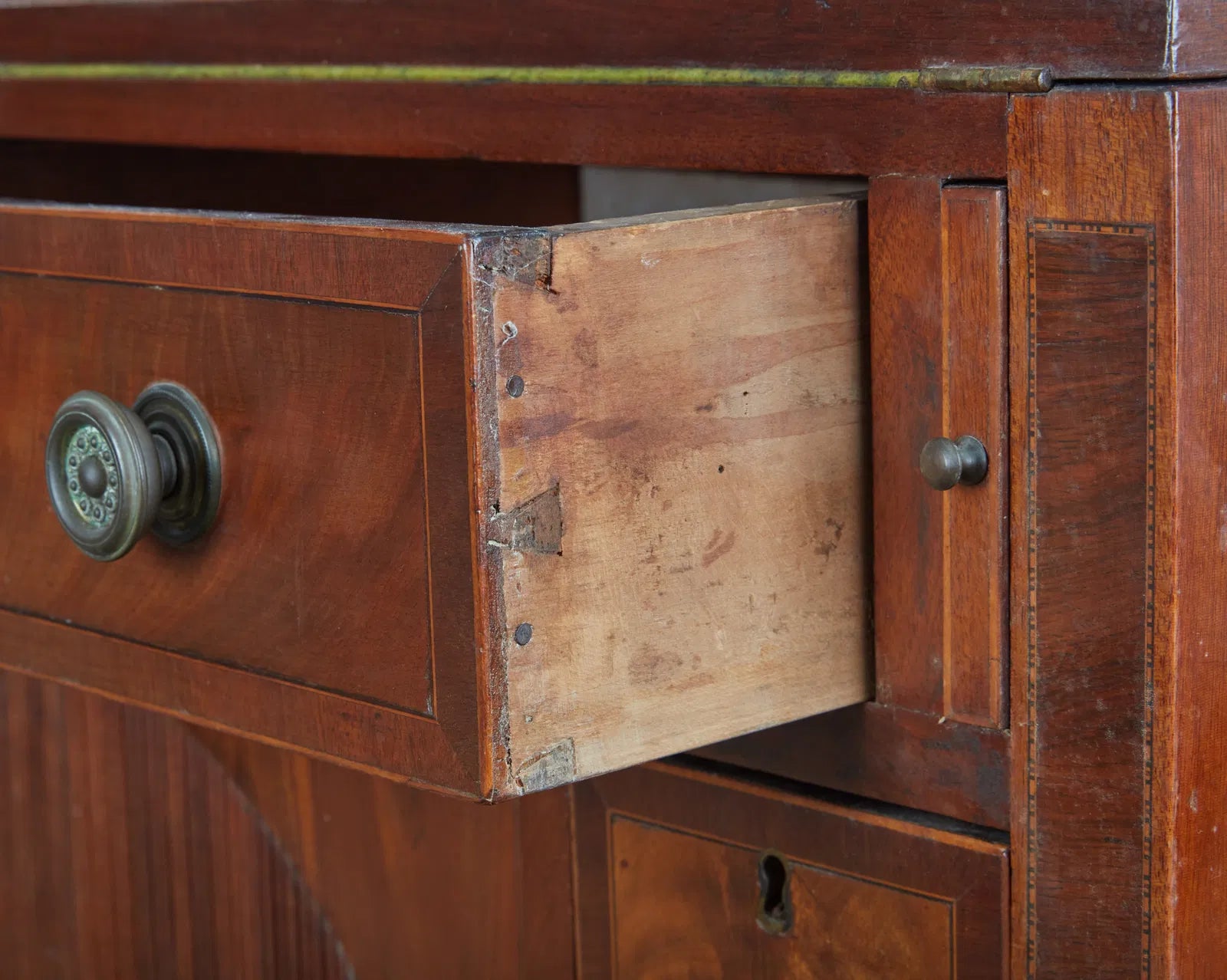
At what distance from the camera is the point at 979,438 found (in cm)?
75

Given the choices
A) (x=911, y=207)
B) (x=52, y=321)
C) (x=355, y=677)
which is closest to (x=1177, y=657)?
(x=911, y=207)

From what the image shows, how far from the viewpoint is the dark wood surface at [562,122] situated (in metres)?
0.75

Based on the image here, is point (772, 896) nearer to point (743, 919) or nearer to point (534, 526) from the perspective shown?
point (743, 919)

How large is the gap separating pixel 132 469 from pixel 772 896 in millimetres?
370

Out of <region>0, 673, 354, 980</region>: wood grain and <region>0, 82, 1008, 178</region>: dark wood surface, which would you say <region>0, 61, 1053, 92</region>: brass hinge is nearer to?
<region>0, 82, 1008, 178</region>: dark wood surface

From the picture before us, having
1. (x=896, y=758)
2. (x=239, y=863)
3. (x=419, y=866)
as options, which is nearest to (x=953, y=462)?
(x=896, y=758)

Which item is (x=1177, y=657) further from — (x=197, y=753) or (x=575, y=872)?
(x=197, y=753)

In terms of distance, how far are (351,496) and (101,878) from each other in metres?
0.55

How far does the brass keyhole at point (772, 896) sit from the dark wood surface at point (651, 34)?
374mm

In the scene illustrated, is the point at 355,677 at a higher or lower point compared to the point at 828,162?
lower

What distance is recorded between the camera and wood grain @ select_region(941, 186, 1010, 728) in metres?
0.74

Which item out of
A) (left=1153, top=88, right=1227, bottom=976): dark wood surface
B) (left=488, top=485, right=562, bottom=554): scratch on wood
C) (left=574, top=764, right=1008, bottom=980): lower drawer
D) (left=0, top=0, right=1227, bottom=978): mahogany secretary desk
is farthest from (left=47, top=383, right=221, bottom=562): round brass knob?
(left=1153, top=88, right=1227, bottom=976): dark wood surface

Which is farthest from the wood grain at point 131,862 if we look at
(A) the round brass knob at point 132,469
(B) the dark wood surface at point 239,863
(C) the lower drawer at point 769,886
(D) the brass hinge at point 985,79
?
(D) the brass hinge at point 985,79

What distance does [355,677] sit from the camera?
2.40ft
